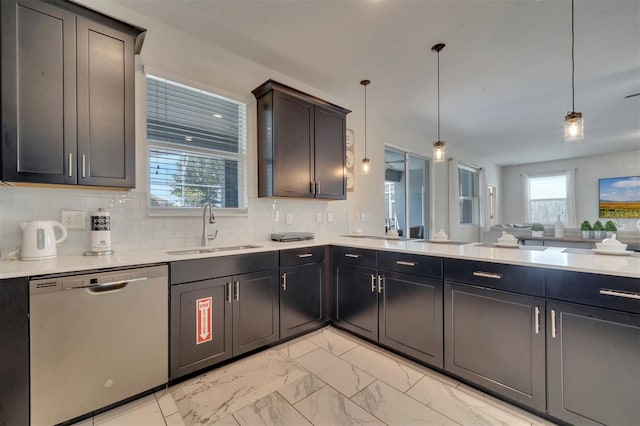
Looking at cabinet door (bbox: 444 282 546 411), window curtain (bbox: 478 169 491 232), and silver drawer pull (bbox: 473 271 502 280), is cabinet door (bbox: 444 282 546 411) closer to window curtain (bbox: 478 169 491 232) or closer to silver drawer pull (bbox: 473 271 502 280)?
silver drawer pull (bbox: 473 271 502 280)

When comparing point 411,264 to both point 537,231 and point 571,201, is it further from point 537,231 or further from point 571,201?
point 571,201

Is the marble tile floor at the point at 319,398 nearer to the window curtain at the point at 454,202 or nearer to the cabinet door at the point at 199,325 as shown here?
the cabinet door at the point at 199,325

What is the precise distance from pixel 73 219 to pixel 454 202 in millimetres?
6197

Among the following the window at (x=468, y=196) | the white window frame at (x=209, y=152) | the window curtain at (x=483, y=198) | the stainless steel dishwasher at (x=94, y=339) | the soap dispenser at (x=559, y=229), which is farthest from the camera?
Answer: the window curtain at (x=483, y=198)

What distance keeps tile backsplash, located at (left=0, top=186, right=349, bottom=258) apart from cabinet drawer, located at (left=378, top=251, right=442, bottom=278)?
1227mm

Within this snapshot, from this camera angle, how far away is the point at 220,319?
2.02 m

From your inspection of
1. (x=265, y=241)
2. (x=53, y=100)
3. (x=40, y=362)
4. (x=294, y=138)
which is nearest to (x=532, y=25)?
(x=294, y=138)

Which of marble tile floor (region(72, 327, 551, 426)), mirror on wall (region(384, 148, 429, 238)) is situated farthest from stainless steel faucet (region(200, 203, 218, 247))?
mirror on wall (region(384, 148, 429, 238))

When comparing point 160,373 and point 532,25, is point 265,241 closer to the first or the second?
point 160,373

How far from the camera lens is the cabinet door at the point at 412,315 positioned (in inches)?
78.1

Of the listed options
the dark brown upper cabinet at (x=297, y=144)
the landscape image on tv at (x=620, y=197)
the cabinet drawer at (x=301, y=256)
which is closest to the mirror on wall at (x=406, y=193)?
the dark brown upper cabinet at (x=297, y=144)

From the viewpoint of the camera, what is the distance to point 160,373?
69.4 inches

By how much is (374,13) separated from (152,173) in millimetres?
2210

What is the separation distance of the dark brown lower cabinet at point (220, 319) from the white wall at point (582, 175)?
9322 millimetres
